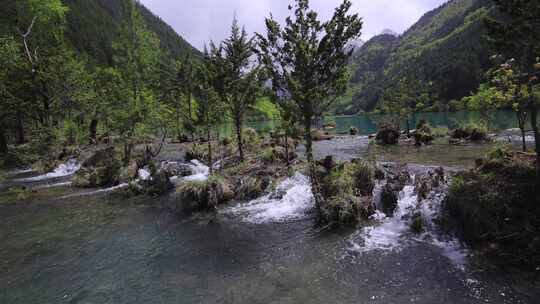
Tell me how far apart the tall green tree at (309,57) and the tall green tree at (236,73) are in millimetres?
9572

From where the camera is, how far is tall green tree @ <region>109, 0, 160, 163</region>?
24781 mm

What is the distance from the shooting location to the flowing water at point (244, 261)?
24.3ft

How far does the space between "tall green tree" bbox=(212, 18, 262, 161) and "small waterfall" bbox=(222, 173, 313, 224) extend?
365 inches

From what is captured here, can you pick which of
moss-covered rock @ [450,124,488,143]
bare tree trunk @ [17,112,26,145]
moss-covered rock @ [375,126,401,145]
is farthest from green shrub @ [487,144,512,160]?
bare tree trunk @ [17,112,26,145]

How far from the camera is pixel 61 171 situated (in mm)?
27625

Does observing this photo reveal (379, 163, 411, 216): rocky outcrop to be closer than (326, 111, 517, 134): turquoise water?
Yes

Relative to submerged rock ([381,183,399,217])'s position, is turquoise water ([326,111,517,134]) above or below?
above

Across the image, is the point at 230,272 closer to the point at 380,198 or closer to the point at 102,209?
the point at 380,198

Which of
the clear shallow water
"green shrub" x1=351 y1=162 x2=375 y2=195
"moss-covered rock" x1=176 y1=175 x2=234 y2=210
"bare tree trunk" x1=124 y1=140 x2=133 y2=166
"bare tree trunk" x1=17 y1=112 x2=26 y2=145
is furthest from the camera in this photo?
"bare tree trunk" x1=17 y1=112 x2=26 y2=145

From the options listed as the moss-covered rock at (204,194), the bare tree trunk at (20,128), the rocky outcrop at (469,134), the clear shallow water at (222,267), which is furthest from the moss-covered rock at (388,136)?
the bare tree trunk at (20,128)

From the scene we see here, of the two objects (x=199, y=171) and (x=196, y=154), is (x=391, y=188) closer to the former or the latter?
(x=199, y=171)

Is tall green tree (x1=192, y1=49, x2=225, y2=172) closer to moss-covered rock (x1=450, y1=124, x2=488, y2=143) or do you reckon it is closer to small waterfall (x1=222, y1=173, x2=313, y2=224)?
small waterfall (x1=222, y1=173, x2=313, y2=224)

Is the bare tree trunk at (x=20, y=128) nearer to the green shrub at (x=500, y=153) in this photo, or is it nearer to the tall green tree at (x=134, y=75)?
the tall green tree at (x=134, y=75)

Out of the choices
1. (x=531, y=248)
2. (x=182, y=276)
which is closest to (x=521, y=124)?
(x=531, y=248)
